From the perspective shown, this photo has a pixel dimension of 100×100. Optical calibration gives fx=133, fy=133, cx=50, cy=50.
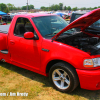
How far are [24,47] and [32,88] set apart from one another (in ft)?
3.58

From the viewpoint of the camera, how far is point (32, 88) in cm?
339

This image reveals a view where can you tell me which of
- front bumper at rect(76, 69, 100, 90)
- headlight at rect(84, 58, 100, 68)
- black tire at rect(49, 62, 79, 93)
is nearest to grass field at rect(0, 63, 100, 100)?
black tire at rect(49, 62, 79, 93)

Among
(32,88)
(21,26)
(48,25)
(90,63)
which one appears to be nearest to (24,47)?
(21,26)

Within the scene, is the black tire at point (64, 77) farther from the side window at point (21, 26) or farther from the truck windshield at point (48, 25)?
the side window at point (21, 26)

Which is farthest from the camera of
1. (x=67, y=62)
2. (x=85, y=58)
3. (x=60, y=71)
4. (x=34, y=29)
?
(x=34, y=29)

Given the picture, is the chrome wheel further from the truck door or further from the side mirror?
the side mirror

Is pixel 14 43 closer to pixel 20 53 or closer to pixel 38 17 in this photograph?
pixel 20 53

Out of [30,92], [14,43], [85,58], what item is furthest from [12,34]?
[85,58]

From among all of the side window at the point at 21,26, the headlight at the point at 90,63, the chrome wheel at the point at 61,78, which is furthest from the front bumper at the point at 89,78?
the side window at the point at 21,26

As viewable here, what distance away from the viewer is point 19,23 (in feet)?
12.9

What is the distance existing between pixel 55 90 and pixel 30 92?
62cm

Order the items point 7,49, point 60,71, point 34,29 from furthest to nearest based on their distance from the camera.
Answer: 1. point 7,49
2. point 34,29
3. point 60,71

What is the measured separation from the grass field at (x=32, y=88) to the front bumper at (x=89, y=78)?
43 centimetres

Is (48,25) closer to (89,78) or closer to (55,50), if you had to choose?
(55,50)
